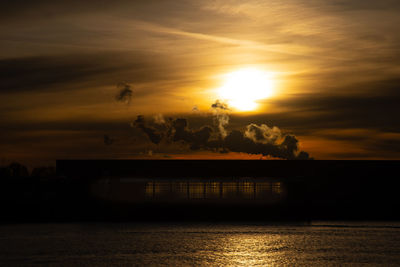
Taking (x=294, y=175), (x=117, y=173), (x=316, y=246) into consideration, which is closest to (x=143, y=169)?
(x=117, y=173)

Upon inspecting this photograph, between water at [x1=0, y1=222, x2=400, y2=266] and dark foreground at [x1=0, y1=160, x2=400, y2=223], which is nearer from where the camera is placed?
water at [x1=0, y1=222, x2=400, y2=266]

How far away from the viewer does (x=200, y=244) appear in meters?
67.6

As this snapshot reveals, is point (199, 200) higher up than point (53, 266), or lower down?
higher up

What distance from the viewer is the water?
5581 cm

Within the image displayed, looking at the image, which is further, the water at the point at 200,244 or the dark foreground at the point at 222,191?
the dark foreground at the point at 222,191

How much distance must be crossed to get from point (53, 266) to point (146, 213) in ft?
137

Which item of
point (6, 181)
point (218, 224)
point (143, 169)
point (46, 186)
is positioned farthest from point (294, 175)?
point (6, 181)

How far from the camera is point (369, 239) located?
236 feet

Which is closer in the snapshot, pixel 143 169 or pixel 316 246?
pixel 316 246

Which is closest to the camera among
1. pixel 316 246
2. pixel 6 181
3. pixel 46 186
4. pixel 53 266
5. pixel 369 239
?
pixel 53 266

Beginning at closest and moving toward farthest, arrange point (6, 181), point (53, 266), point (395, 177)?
point (53, 266)
point (395, 177)
point (6, 181)

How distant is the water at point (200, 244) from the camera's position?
55809mm

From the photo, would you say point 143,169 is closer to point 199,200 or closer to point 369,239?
point 199,200

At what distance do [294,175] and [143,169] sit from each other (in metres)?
21.2
